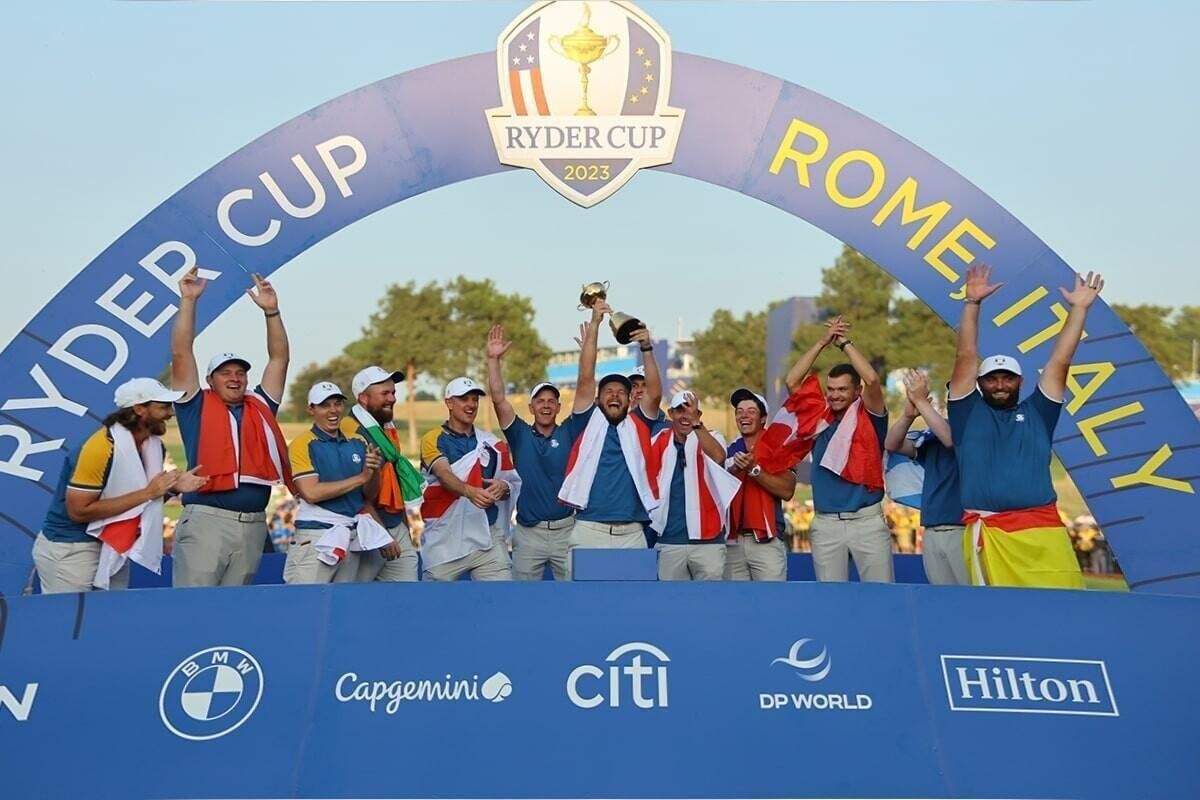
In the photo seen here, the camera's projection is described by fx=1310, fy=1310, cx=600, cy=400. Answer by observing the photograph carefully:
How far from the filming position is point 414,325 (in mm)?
46531

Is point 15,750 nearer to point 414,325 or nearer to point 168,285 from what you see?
point 168,285

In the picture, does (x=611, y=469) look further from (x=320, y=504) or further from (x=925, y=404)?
(x=925, y=404)

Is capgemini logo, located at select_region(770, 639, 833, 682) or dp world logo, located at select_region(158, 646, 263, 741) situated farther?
capgemini logo, located at select_region(770, 639, 833, 682)

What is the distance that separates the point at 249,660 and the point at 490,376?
9.50ft

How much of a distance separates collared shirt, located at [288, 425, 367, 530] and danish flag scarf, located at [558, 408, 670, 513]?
1.02m

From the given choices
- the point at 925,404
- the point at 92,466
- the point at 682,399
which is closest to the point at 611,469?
the point at 682,399

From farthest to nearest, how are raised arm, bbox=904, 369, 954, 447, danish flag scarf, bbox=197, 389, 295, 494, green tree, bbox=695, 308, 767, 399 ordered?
green tree, bbox=695, 308, 767, 399 < danish flag scarf, bbox=197, 389, 295, 494 < raised arm, bbox=904, 369, 954, 447

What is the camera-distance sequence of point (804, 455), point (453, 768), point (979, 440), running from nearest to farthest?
point (453, 768)
point (979, 440)
point (804, 455)

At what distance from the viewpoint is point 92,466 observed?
5.45 m

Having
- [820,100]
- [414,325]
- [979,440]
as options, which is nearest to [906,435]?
[979,440]

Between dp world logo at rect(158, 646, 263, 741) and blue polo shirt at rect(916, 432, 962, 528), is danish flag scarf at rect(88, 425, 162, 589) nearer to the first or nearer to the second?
dp world logo at rect(158, 646, 263, 741)

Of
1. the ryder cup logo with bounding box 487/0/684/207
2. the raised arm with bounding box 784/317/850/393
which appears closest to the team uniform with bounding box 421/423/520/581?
the ryder cup logo with bounding box 487/0/684/207

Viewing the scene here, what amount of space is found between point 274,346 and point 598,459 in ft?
5.74

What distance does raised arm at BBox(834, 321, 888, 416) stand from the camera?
6.73 meters
